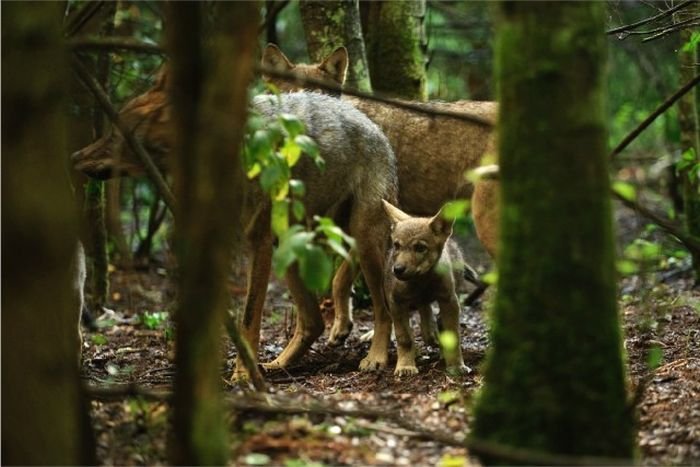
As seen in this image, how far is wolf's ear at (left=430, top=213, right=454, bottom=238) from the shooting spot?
769 centimetres

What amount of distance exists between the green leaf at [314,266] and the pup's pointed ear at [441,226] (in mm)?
3388

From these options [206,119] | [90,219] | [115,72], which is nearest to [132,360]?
[90,219]

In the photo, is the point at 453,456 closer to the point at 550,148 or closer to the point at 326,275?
the point at 326,275

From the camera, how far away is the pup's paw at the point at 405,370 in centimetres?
770

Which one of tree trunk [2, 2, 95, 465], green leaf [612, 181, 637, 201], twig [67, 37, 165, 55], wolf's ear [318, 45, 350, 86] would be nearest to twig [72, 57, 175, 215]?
twig [67, 37, 165, 55]

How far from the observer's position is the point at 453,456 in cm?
482

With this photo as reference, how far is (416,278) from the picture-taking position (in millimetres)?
7691

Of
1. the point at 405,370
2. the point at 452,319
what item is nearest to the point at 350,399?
the point at 405,370

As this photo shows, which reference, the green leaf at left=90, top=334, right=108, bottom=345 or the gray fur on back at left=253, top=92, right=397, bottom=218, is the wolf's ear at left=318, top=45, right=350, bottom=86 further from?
the green leaf at left=90, top=334, right=108, bottom=345

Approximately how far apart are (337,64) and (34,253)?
6.44m

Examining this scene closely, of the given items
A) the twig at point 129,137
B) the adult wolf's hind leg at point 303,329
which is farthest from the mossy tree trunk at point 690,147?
the twig at point 129,137

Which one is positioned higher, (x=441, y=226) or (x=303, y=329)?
(x=441, y=226)

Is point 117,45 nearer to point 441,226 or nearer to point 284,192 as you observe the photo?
point 284,192

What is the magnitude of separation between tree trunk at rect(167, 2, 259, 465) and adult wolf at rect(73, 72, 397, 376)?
3564 mm
